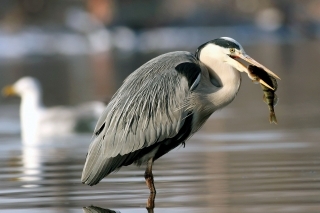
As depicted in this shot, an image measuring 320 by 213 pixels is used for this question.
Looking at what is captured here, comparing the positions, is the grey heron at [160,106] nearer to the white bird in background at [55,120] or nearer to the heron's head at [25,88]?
the white bird in background at [55,120]

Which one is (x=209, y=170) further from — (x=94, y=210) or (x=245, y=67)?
(x=94, y=210)

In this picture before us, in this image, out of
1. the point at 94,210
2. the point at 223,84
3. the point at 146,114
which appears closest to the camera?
the point at 94,210

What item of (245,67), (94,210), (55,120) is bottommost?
(55,120)

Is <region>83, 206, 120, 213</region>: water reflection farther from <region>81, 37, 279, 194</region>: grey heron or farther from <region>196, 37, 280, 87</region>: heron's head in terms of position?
<region>196, 37, 280, 87</region>: heron's head

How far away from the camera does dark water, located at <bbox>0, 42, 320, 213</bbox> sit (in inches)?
278

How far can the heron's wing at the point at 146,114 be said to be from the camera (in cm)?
800

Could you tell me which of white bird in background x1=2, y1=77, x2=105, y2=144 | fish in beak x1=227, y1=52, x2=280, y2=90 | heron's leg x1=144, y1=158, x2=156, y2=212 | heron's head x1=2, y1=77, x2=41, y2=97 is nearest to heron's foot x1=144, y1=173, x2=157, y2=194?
heron's leg x1=144, y1=158, x2=156, y2=212

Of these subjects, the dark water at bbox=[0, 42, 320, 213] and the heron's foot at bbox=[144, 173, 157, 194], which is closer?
the dark water at bbox=[0, 42, 320, 213]

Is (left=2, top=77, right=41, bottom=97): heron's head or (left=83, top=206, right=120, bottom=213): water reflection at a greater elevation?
(left=83, top=206, right=120, bottom=213): water reflection

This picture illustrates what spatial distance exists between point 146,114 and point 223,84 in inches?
27.6

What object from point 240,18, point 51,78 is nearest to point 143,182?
point 51,78

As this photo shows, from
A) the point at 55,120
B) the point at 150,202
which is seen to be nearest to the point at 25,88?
the point at 55,120

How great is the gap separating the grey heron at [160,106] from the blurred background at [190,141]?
282 millimetres

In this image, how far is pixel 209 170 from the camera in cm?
892
